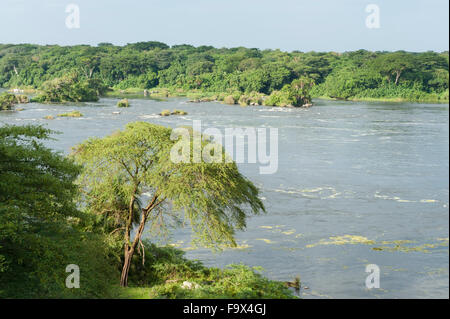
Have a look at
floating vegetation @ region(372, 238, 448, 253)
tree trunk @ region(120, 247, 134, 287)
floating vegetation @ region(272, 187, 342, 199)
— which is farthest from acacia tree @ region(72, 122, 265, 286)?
floating vegetation @ region(272, 187, 342, 199)

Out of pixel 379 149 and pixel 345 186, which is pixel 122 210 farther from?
pixel 379 149

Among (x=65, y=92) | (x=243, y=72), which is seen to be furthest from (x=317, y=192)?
(x=243, y=72)

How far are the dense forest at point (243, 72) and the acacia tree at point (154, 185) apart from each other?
170 ft

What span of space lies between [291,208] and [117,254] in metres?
8.73

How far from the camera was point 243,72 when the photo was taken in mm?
93188

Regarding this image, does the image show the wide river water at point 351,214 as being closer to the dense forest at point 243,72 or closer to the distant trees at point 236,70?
the dense forest at point 243,72

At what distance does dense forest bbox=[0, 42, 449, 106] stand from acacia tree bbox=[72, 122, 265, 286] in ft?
170

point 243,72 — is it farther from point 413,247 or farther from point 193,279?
point 193,279

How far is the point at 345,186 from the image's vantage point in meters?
23.9

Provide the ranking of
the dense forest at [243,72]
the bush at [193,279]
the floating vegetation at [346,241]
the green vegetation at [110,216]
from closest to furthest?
the green vegetation at [110,216] → the bush at [193,279] → the floating vegetation at [346,241] → the dense forest at [243,72]

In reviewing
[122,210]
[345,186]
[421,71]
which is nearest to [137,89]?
[421,71]

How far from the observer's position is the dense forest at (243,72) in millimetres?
67312

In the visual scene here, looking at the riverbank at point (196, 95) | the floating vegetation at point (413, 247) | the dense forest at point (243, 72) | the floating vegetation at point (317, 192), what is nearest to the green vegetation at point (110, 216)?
the floating vegetation at point (413, 247)

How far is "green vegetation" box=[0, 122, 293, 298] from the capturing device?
32.4 ft
